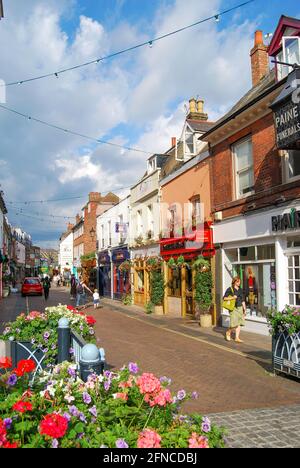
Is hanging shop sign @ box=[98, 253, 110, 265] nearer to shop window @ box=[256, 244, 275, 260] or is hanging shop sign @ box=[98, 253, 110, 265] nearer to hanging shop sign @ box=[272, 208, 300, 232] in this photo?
shop window @ box=[256, 244, 275, 260]

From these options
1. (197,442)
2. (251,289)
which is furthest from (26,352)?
(251,289)

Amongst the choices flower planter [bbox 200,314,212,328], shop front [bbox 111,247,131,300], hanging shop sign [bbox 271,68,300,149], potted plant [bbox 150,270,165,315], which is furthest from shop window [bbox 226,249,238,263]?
shop front [bbox 111,247,131,300]

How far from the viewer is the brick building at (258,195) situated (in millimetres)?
11484

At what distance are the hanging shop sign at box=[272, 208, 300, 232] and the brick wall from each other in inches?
18.3

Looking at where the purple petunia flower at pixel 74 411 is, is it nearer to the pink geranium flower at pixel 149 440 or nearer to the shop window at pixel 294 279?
the pink geranium flower at pixel 149 440

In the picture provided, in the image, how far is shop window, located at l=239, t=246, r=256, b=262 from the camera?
43.6 feet

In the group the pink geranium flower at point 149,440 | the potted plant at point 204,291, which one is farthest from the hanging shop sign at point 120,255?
the pink geranium flower at point 149,440

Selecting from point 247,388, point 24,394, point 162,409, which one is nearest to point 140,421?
point 162,409

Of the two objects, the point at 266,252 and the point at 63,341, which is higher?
the point at 266,252

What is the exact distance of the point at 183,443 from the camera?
269 cm

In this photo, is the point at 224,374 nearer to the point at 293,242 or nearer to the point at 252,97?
the point at 293,242

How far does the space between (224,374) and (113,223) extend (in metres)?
24.1

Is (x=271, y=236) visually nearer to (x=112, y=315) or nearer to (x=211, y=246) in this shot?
(x=211, y=246)

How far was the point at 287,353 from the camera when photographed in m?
7.34
